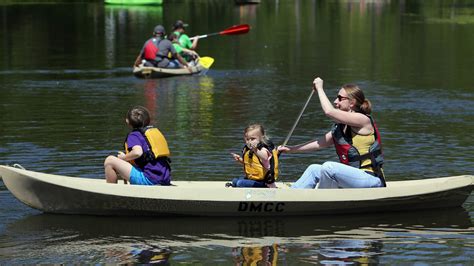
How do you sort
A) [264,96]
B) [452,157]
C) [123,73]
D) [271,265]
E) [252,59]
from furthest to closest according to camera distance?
[252,59] < [123,73] < [264,96] < [452,157] < [271,265]

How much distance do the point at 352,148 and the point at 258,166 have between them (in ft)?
3.30

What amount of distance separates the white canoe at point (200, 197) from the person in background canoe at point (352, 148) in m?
0.14

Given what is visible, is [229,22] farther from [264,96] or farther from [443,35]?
[264,96]

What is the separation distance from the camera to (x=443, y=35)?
43500mm

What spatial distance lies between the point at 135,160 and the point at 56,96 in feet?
39.9

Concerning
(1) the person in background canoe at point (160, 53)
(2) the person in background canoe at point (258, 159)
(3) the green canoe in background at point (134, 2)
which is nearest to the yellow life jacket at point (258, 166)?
(2) the person in background canoe at point (258, 159)

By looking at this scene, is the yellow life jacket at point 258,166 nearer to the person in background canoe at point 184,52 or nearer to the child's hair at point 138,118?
the child's hair at point 138,118

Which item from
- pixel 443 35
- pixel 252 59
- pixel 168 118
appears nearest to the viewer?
pixel 168 118

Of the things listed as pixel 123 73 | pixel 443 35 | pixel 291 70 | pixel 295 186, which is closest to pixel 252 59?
pixel 291 70

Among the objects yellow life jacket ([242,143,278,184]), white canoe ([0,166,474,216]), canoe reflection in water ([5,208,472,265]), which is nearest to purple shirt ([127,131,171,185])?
white canoe ([0,166,474,216])

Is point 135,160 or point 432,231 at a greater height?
point 135,160

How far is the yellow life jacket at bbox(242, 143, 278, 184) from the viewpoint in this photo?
11.1 m

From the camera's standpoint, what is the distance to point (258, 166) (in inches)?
438

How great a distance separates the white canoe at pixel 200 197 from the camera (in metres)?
10.8
